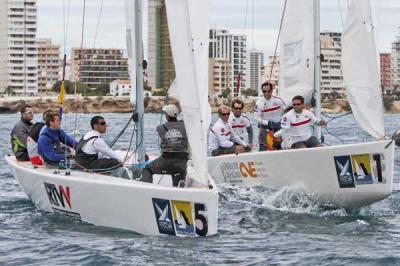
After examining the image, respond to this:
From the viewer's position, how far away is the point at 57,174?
11.7m

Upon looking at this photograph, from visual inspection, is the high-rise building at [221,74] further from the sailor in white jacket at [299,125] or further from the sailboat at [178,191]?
the sailboat at [178,191]

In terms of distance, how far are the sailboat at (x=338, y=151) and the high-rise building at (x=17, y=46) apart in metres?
147

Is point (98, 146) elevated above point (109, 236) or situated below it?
above

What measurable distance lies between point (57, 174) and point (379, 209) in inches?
166

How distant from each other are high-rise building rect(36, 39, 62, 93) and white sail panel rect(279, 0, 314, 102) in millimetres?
153758

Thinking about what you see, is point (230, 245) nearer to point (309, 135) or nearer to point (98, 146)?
point (98, 146)

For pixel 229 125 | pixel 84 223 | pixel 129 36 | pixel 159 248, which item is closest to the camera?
pixel 159 248

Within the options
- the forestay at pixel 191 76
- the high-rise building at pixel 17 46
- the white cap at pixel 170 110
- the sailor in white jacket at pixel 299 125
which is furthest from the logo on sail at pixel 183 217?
the high-rise building at pixel 17 46

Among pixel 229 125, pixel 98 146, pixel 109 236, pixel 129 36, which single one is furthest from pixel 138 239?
pixel 229 125


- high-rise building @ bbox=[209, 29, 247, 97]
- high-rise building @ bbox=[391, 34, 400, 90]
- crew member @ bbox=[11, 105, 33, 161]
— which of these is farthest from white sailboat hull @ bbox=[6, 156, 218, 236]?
high-rise building @ bbox=[391, 34, 400, 90]

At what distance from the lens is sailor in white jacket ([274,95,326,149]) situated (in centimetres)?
1355

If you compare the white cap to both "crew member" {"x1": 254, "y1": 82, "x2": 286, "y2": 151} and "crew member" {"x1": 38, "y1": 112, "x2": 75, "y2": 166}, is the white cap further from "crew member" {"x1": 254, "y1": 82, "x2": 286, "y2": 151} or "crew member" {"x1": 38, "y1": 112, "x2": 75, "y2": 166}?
"crew member" {"x1": 254, "y1": 82, "x2": 286, "y2": 151}

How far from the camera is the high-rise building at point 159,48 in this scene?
38.8ft

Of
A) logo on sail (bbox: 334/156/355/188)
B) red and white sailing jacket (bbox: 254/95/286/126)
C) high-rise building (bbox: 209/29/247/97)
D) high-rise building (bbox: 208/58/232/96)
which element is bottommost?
logo on sail (bbox: 334/156/355/188)
